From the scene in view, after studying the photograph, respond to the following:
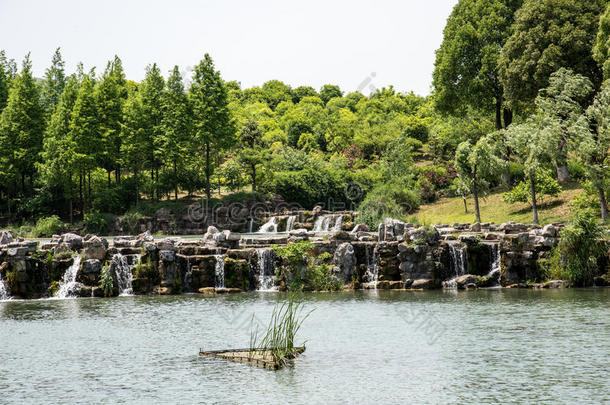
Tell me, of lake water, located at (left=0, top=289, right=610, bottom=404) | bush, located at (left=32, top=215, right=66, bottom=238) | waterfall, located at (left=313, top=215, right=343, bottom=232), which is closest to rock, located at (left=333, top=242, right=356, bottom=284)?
lake water, located at (left=0, top=289, right=610, bottom=404)

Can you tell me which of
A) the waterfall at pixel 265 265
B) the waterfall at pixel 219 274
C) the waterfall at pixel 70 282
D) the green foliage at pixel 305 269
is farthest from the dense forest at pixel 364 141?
the waterfall at pixel 70 282

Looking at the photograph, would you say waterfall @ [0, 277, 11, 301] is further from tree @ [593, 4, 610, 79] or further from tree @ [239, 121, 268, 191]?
tree @ [593, 4, 610, 79]

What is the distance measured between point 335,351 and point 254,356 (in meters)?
3.05

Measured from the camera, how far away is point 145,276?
37.9m

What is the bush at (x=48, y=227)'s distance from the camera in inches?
2611

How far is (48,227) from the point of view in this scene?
66.8 metres

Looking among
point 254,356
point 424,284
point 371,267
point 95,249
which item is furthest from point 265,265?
point 254,356

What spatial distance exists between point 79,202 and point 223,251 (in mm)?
42926

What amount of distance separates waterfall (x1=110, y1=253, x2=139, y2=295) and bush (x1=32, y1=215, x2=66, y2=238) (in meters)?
31.5

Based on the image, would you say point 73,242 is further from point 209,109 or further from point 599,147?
point 209,109

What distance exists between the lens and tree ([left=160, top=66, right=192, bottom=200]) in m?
74.0

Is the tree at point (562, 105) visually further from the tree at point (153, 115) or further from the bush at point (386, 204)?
the tree at point (153, 115)

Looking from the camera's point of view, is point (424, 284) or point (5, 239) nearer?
point (424, 284)

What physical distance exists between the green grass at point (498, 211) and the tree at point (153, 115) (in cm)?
2998
